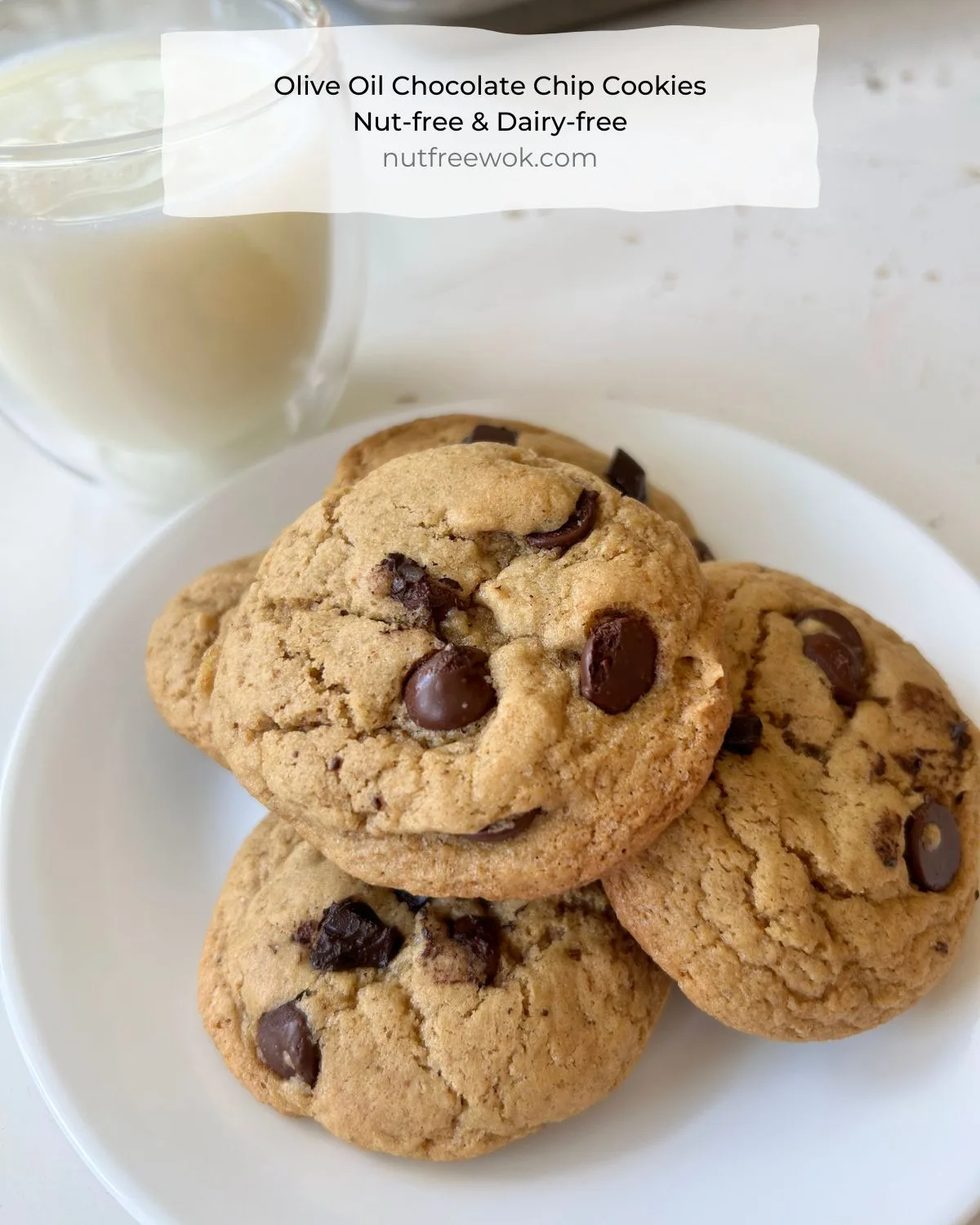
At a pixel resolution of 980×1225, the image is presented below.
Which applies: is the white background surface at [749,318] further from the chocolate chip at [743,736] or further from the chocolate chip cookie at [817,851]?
the chocolate chip at [743,736]

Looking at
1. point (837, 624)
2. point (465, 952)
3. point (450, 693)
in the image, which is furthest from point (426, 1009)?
point (837, 624)

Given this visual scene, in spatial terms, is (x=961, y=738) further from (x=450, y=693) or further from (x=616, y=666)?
(x=450, y=693)

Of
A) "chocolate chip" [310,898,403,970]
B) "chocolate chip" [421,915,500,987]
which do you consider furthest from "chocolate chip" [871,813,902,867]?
"chocolate chip" [310,898,403,970]

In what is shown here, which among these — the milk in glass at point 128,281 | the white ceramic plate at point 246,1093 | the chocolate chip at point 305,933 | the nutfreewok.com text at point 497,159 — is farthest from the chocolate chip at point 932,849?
the nutfreewok.com text at point 497,159

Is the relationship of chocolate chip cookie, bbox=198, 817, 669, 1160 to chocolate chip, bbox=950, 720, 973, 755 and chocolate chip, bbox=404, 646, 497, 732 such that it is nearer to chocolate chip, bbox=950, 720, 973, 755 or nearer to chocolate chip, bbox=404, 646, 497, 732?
chocolate chip, bbox=404, 646, 497, 732

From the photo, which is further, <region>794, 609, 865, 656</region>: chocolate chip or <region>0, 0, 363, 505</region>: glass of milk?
<region>0, 0, 363, 505</region>: glass of milk

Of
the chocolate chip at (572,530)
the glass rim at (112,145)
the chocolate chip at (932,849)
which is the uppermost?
the glass rim at (112,145)

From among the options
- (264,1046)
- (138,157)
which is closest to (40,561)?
(138,157)
